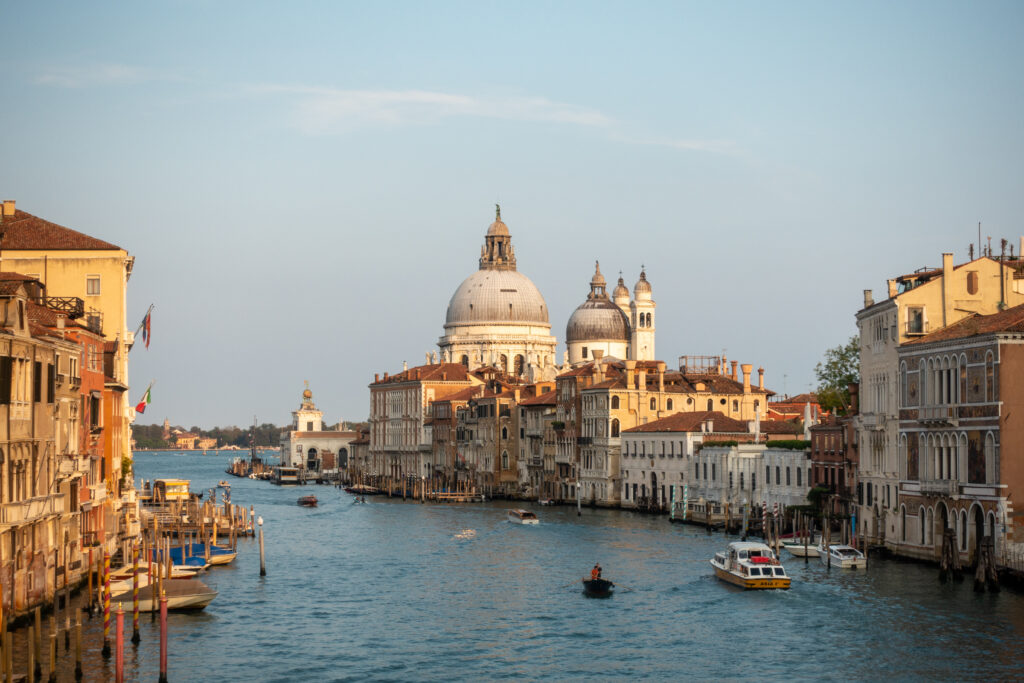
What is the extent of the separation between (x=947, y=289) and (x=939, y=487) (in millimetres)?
7164

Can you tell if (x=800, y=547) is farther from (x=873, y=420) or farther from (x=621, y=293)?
(x=621, y=293)

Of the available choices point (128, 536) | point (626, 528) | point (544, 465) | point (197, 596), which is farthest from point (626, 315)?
point (197, 596)

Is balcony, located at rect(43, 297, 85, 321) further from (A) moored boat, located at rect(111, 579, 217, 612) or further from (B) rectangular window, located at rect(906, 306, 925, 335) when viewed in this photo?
(B) rectangular window, located at rect(906, 306, 925, 335)

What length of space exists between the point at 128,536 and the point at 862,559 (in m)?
21.5

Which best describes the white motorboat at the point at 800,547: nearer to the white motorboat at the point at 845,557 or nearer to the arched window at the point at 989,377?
the white motorboat at the point at 845,557

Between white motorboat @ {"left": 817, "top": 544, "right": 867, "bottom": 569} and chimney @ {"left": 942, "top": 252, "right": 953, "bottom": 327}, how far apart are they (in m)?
7.17

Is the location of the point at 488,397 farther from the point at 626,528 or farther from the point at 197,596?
the point at 197,596

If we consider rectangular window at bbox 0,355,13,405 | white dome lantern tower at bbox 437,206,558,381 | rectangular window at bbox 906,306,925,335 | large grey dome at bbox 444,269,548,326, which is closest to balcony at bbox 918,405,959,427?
rectangular window at bbox 906,306,925,335

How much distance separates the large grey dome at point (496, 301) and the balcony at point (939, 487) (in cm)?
9742

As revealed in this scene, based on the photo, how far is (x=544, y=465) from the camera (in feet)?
310

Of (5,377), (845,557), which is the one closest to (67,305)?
(5,377)

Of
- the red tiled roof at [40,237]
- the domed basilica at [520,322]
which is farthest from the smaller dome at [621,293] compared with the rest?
the red tiled roof at [40,237]

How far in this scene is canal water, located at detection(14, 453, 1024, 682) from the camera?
3203 centimetres

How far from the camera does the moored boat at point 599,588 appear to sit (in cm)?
4272
